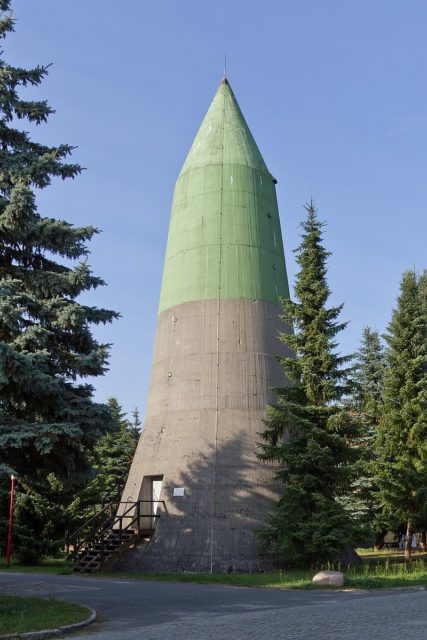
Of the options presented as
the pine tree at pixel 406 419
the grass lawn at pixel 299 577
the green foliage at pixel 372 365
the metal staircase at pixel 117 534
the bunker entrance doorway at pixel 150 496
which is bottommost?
the grass lawn at pixel 299 577

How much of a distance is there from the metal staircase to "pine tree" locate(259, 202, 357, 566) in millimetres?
4548

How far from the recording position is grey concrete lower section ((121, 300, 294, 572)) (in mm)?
22406

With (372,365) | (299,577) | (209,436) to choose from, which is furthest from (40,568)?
(372,365)

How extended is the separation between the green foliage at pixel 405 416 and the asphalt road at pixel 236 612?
369 inches

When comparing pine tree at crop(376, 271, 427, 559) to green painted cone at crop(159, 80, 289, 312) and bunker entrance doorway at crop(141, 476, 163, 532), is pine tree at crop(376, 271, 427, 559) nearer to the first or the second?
green painted cone at crop(159, 80, 289, 312)

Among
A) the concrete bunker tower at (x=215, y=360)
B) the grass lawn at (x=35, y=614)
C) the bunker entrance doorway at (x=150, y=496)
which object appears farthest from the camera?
the bunker entrance doorway at (x=150, y=496)

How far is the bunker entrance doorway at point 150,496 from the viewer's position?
24578 millimetres

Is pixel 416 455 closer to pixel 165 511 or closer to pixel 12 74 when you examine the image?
pixel 165 511

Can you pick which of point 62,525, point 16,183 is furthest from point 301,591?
point 62,525

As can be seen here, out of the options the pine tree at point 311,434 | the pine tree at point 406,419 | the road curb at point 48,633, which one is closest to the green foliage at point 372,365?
the pine tree at point 406,419

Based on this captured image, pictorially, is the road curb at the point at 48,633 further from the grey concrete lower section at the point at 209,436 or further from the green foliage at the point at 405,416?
the green foliage at the point at 405,416

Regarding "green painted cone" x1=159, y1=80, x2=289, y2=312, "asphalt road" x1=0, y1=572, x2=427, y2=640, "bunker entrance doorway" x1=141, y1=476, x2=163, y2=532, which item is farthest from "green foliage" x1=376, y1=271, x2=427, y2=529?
"asphalt road" x1=0, y1=572, x2=427, y2=640

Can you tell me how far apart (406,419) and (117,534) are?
38.5ft

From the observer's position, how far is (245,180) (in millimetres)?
27344
